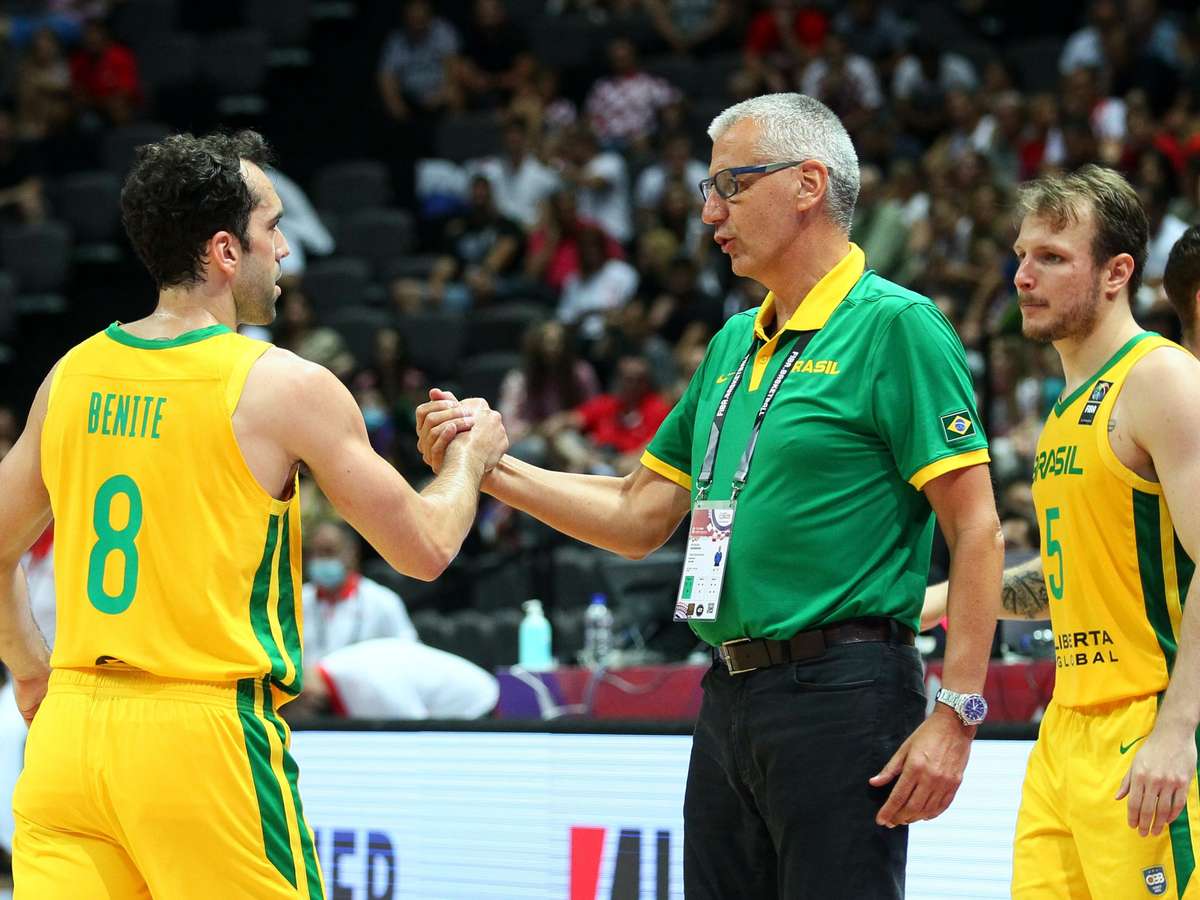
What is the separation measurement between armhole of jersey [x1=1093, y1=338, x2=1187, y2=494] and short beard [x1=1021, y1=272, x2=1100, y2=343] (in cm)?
13

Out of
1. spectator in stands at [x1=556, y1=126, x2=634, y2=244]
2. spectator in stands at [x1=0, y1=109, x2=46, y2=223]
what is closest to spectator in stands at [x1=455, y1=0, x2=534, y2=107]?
spectator in stands at [x1=556, y1=126, x2=634, y2=244]

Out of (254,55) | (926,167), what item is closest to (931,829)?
(926,167)

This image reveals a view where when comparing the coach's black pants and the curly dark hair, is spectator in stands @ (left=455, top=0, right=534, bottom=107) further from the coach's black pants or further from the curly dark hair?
the coach's black pants

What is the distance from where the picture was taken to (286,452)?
3.15 meters

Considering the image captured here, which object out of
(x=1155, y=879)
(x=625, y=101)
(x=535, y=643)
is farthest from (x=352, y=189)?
(x=1155, y=879)

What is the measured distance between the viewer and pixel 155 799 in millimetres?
3008

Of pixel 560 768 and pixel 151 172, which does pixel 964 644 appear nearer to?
pixel 151 172

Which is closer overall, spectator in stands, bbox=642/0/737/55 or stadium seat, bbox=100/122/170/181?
stadium seat, bbox=100/122/170/181

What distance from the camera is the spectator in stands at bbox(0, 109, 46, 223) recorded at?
1409 cm

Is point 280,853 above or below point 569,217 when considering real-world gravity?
below

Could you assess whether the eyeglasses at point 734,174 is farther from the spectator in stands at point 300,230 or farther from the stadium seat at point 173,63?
the stadium seat at point 173,63

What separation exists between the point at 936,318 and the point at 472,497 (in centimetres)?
101

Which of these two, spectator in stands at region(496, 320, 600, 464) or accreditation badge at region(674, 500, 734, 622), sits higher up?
spectator in stands at region(496, 320, 600, 464)

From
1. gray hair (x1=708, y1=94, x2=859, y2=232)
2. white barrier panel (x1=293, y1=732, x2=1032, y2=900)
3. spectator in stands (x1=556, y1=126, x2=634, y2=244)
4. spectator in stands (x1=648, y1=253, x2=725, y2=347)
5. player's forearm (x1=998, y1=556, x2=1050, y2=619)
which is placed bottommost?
white barrier panel (x1=293, y1=732, x2=1032, y2=900)
